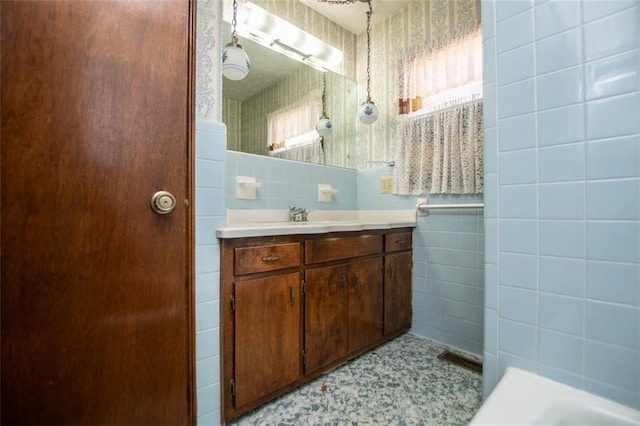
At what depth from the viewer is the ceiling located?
2207mm

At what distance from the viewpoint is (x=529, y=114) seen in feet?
2.66

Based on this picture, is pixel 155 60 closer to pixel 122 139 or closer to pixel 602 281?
pixel 122 139

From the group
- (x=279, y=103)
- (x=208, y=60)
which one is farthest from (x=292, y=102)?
(x=208, y=60)

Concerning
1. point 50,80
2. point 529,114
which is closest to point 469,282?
point 529,114

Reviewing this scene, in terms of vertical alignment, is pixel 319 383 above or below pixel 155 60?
below

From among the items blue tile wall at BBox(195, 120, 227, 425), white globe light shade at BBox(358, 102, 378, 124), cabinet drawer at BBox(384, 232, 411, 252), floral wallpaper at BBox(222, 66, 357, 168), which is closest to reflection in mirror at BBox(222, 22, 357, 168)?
floral wallpaper at BBox(222, 66, 357, 168)

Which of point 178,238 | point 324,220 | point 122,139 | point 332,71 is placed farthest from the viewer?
point 332,71

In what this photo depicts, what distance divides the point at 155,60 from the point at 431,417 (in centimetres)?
177

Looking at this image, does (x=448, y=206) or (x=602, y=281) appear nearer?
(x=602, y=281)

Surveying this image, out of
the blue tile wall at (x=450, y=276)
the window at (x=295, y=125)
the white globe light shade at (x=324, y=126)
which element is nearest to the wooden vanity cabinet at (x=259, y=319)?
the window at (x=295, y=125)

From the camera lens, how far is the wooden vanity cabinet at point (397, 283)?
193 centimetres

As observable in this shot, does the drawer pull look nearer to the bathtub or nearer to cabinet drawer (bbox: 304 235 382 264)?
cabinet drawer (bbox: 304 235 382 264)

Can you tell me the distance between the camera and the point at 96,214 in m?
0.80

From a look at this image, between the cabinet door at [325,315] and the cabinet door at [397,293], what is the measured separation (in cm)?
42
